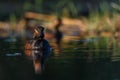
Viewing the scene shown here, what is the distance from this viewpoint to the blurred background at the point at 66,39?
9.91 metres

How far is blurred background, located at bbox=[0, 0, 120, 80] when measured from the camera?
9906mm

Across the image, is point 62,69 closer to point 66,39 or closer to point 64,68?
point 64,68

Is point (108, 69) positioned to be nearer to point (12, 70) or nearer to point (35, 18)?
point (12, 70)

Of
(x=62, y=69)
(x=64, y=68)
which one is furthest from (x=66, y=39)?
(x=62, y=69)

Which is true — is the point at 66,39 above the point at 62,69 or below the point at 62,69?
above

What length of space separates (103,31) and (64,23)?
1.38 m

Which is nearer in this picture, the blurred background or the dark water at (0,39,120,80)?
the dark water at (0,39,120,80)

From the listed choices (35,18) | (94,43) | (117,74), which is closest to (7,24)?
(35,18)

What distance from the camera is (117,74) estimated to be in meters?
9.59

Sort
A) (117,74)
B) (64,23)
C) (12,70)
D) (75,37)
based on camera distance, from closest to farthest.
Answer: (117,74), (12,70), (75,37), (64,23)

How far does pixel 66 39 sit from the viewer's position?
50.4 ft

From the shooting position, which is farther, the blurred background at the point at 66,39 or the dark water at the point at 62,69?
the blurred background at the point at 66,39

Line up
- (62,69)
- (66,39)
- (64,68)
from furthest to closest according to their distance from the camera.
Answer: (66,39) < (64,68) < (62,69)

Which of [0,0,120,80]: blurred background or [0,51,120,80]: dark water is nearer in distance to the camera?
[0,51,120,80]: dark water
